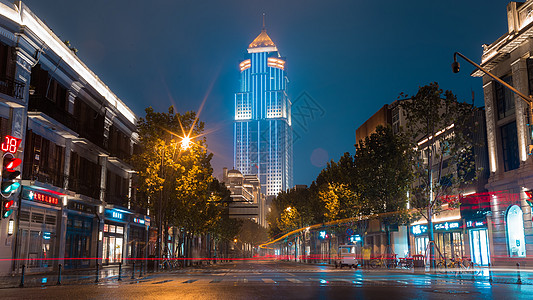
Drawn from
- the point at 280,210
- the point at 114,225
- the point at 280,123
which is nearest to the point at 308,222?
the point at 280,210

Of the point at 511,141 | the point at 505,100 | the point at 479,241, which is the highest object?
the point at 505,100

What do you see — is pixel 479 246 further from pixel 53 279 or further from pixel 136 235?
pixel 136 235

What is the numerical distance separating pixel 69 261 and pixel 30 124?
12374 millimetres

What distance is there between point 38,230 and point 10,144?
8.16 metres

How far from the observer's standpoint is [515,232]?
113 feet

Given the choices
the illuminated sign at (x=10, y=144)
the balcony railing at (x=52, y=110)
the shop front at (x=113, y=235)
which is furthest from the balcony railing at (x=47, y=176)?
the shop front at (x=113, y=235)

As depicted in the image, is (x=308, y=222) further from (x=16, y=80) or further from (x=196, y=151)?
(x=16, y=80)

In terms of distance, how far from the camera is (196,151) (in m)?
40.8

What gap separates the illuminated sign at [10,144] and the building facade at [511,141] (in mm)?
30960

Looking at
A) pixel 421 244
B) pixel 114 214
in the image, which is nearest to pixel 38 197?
pixel 114 214

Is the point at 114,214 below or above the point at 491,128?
below

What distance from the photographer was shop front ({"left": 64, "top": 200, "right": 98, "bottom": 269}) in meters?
36.8

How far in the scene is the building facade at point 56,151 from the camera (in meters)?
27.8

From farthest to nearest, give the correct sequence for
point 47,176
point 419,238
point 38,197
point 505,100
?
point 419,238 → point 505,100 → point 47,176 → point 38,197
